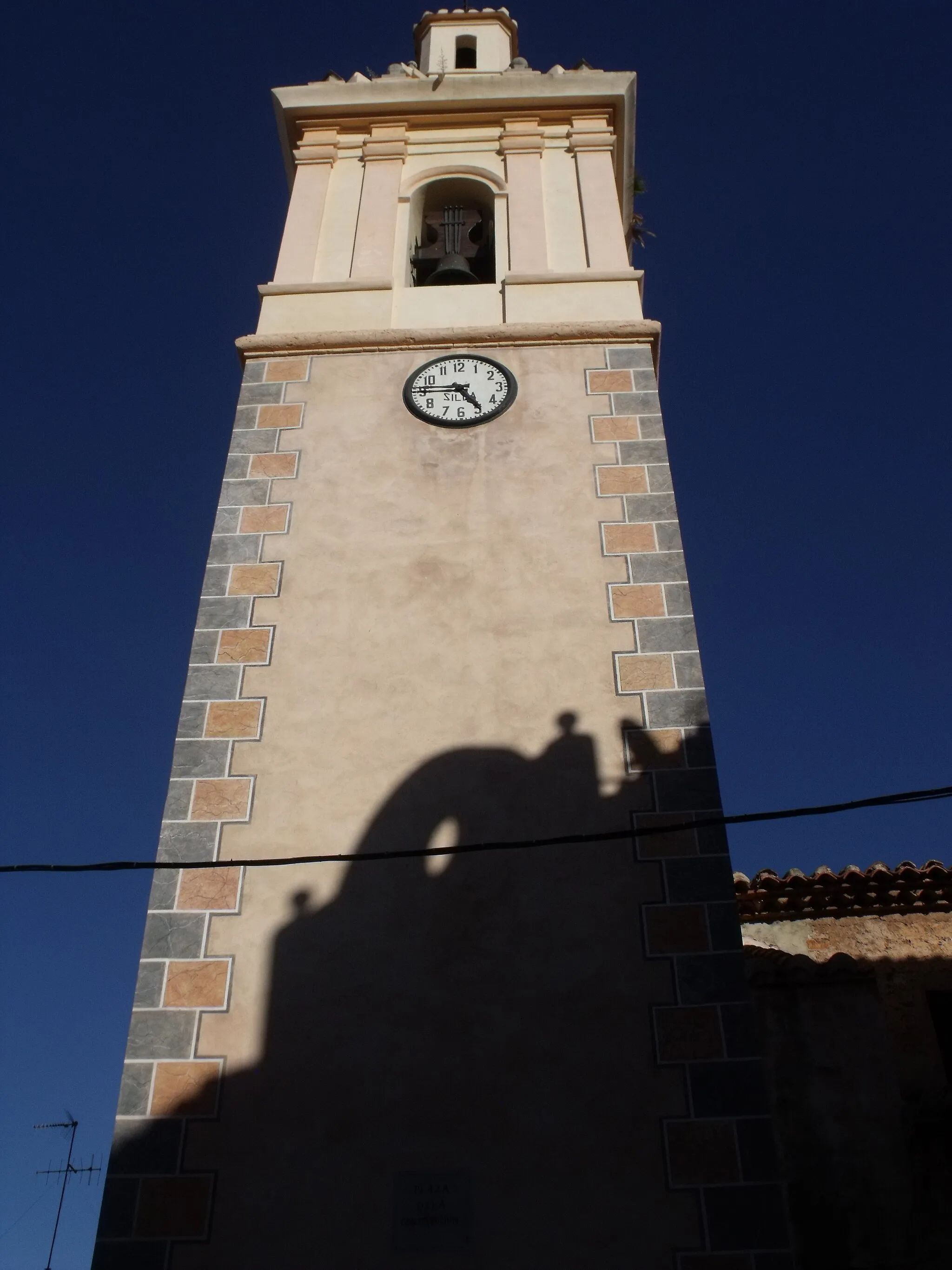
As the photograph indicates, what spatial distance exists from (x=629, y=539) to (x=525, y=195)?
3909 millimetres

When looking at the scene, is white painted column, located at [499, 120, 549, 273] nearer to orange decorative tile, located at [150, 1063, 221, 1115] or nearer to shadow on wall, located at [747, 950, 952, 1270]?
shadow on wall, located at [747, 950, 952, 1270]

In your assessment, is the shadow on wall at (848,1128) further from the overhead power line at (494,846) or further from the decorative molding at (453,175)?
the decorative molding at (453,175)

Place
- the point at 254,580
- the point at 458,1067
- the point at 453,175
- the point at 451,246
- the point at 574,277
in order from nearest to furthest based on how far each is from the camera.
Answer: the point at 458,1067 → the point at 254,580 → the point at 574,277 → the point at 451,246 → the point at 453,175

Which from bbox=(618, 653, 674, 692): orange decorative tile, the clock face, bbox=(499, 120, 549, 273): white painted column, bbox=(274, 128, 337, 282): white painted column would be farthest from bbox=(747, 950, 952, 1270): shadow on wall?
bbox=(274, 128, 337, 282): white painted column

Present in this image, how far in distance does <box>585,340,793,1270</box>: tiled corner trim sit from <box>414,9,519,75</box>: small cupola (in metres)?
6.11

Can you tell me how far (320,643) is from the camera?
6.14 m

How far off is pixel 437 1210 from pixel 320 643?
267cm

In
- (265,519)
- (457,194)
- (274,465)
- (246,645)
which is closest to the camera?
(246,645)

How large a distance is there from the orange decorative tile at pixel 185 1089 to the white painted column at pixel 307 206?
5533 mm

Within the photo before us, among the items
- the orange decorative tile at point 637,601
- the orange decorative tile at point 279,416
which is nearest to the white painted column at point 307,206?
the orange decorative tile at point 279,416

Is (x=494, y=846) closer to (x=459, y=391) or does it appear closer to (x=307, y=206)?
(x=459, y=391)

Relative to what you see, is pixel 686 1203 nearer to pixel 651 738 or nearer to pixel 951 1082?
pixel 651 738

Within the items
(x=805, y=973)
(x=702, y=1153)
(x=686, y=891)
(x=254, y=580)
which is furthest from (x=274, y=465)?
(x=702, y=1153)

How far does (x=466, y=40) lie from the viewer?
12.0 metres
